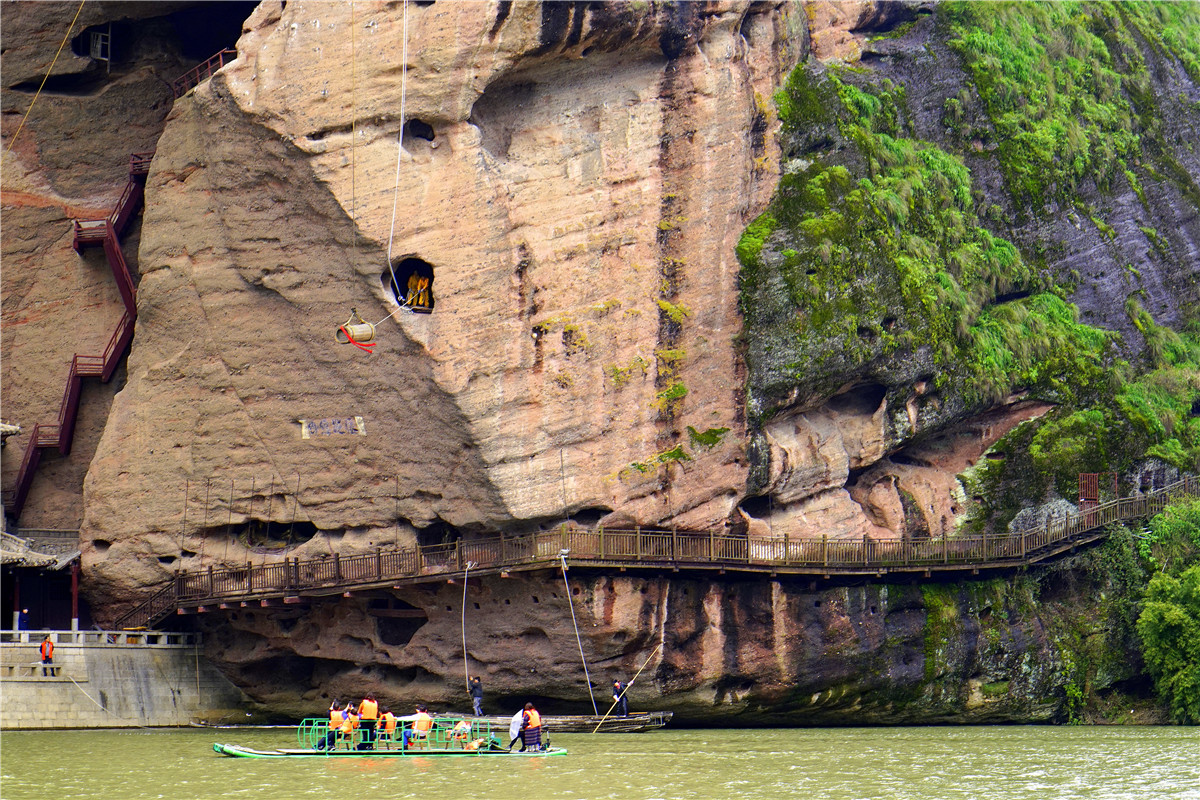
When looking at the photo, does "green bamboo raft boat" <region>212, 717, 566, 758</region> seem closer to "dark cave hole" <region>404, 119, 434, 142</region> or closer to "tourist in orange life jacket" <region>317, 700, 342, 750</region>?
"tourist in orange life jacket" <region>317, 700, 342, 750</region>

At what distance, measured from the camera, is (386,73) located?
43188 millimetres

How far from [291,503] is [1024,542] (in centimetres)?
1879

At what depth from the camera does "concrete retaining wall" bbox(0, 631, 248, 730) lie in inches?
1711

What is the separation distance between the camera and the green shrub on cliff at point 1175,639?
4259cm

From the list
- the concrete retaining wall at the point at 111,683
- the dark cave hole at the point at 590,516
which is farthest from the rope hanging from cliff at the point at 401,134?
the concrete retaining wall at the point at 111,683

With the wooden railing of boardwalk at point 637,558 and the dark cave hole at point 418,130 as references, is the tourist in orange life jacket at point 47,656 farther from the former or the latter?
the dark cave hole at point 418,130

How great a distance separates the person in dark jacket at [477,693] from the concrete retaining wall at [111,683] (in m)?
7.51

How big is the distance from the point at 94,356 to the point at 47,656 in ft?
34.7

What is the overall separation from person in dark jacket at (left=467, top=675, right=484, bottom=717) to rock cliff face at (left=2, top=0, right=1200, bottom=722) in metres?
0.50

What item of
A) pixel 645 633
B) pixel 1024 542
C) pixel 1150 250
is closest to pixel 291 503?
A: pixel 645 633

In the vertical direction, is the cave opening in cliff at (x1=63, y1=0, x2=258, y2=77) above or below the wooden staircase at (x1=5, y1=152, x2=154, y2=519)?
above

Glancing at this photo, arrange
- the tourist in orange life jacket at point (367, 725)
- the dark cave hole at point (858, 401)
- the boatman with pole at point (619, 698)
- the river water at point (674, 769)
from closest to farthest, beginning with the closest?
the river water at point (674, 769) → the tourist in orange life jacket at point (367, 725) → the boatman with pole at point (619, 698) → the dark cave hole at point (858, 401)

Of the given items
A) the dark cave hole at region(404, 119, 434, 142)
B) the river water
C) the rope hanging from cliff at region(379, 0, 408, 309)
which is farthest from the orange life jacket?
the dark cave hole at region(404, 119, 434, 142)

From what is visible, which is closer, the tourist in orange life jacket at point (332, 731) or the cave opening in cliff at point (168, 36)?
the tourist in orange life jacket at point (332, 731)
